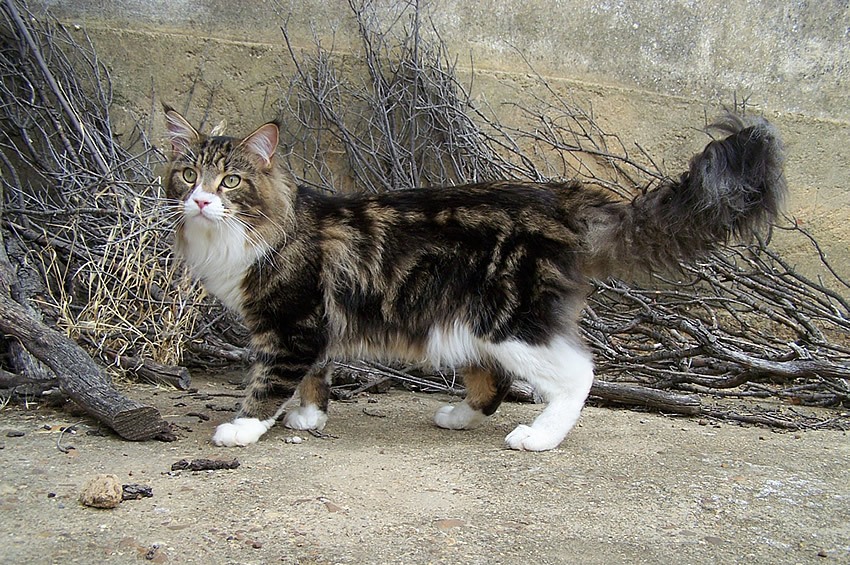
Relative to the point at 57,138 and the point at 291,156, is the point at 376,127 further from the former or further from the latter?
the point at 57,138

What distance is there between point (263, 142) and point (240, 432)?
4.10ft

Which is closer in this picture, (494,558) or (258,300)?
(494,558)

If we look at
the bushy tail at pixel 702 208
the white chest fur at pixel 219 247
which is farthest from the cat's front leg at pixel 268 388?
the bushy tail at pixel 702 208

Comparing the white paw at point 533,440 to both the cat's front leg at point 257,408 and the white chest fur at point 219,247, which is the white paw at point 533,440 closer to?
the cat's front leg at point 257,408

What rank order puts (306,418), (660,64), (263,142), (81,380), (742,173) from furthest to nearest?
(660,64), (306,418), (263,142), (81,380), (742,173)

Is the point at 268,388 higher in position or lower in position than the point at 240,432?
higher

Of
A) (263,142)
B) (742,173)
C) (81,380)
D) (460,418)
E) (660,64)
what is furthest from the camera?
(660,64)

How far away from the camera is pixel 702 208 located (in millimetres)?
2857

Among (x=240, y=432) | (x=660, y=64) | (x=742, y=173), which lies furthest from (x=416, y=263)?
(x=660, y=64)

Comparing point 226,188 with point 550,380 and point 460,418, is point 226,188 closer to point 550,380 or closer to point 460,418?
point 460,418

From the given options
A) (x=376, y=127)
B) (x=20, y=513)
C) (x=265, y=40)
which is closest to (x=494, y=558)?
(x=20, y=513)

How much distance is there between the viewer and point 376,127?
517cm

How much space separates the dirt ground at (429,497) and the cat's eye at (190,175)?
3.52 ft

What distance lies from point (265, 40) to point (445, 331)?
2839mm
